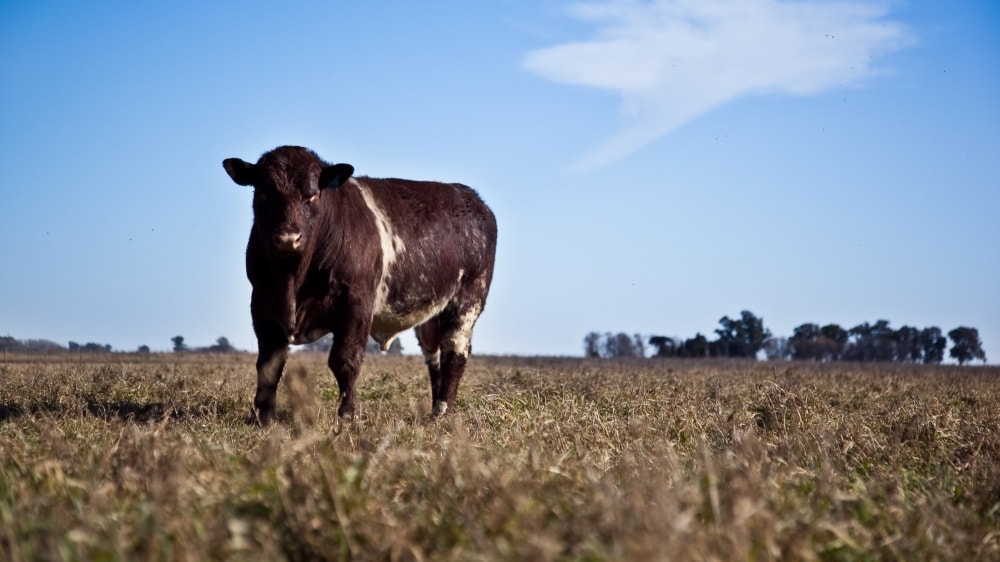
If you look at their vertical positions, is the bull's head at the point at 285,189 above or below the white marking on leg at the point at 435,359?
above

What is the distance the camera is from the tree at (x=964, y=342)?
104 meters

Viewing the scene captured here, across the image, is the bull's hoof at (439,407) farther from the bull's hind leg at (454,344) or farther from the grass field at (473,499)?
the grass field at (473,499)

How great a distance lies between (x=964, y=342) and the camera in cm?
10581

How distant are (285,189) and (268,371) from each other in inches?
60.7

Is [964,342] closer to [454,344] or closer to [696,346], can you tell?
[696,346]

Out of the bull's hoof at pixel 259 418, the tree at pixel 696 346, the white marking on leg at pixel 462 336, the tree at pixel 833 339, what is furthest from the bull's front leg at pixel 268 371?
the tree at pixel 833 339

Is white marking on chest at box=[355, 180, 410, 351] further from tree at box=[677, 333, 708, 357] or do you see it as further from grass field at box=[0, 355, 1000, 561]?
tree at box=[677, 333, 708, 357]

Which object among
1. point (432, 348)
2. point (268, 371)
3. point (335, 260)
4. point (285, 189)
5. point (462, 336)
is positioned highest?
point (285, 189)

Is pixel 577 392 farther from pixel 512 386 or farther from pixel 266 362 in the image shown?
pixel 266 362

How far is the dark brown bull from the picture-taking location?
8.30 meters

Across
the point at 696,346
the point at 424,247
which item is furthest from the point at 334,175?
the point at 696,346

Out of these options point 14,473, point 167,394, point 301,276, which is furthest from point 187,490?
point 167,394

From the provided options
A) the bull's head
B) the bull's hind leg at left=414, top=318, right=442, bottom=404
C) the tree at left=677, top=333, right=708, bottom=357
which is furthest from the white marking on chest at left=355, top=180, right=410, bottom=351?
the tree at left=677, top=333, right=708, bottom=357

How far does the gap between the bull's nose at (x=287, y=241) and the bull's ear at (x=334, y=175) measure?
0.77 metres
